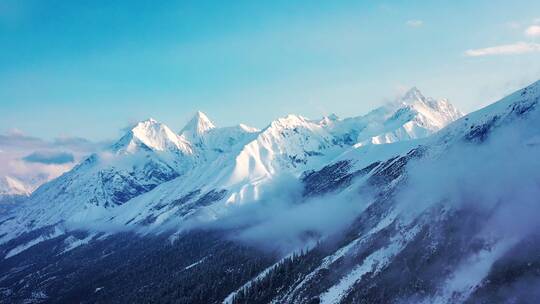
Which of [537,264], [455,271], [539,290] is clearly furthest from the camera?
[455,271]

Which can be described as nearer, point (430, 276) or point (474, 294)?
point (474, 294)

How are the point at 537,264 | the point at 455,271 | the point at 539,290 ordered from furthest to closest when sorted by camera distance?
the point at 455,271 → the point at 537,264 → the point at 539,290

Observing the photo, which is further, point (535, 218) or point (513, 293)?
point (535, 218)

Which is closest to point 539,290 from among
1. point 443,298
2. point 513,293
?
point 513,293

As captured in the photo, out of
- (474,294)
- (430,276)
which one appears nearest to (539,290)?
(474,294)

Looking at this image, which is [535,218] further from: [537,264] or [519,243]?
[537,264]

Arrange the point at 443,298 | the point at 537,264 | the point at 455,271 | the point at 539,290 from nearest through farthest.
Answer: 1. the point at 539,290
2. the point at 537,264
3. the point at 443,298
4. the point at 455,271

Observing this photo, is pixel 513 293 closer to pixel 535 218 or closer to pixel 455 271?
pixel 455 271

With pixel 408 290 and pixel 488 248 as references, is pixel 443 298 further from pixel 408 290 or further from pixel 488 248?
pixel 488 248

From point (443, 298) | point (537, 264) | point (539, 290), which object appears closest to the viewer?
point (539, 290)
